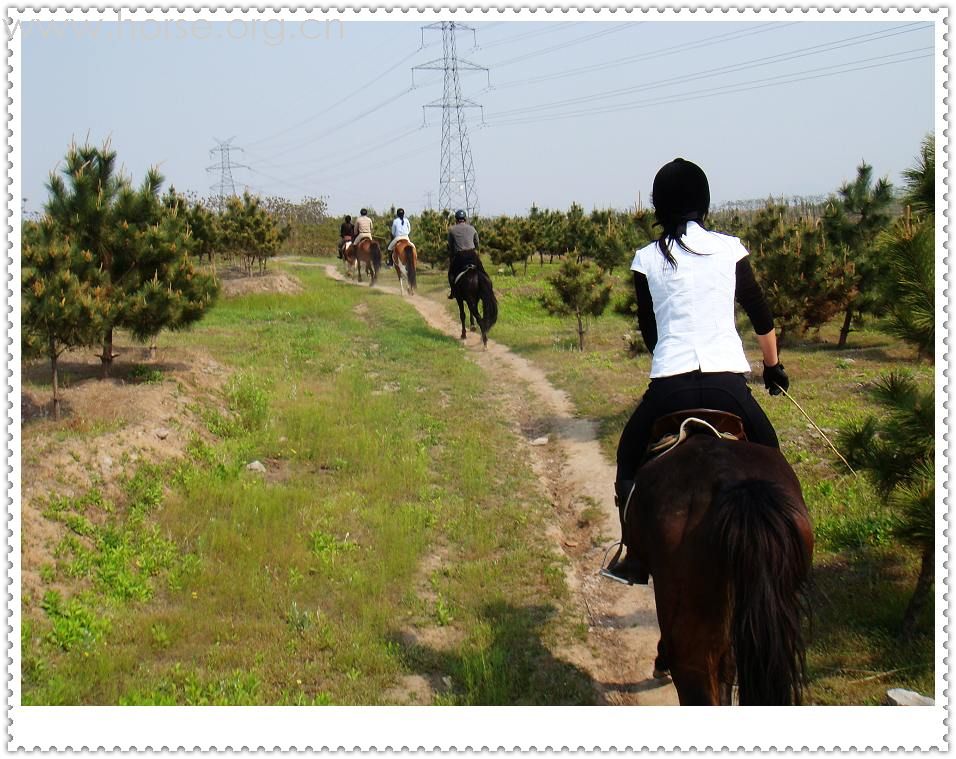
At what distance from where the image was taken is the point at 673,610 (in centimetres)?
331

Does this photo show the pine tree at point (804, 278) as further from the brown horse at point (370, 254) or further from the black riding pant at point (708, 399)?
the brown horse at point (370, 254)

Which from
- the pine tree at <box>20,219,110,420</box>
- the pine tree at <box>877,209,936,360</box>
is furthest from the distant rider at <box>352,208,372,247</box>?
the pine tree at <box>877,209,936,360</box>

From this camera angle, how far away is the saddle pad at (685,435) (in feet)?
12.0

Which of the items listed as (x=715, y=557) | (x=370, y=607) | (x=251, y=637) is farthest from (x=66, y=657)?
(x=715, y=557)

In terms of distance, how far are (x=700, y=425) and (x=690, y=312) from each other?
0.53 metres

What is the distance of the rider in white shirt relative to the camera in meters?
3.76

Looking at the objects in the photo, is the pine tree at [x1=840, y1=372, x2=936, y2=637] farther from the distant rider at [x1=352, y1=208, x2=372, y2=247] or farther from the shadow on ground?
the distant rider at [x1=352, y1=208, x2=372, y2=247]

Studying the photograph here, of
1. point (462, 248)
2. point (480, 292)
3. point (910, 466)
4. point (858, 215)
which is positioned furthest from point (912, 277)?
point (858, 215)

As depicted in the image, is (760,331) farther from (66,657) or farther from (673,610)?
(66,657)

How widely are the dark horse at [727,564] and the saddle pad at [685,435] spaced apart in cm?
4

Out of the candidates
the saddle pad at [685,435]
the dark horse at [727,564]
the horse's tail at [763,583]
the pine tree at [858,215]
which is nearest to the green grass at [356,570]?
the dark horse at [727,564]

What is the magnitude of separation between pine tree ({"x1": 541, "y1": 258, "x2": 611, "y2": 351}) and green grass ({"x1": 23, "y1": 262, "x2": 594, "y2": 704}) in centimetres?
643

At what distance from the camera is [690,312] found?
377 cm

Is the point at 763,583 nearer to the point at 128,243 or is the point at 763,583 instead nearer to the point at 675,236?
the point at 675,236
